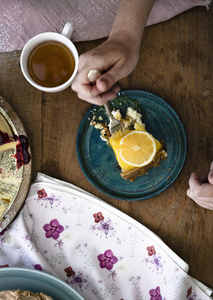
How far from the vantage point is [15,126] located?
1.13 metres

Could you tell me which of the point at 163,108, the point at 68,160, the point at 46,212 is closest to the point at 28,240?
the point at 46,212

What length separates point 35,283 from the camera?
3.51 feet

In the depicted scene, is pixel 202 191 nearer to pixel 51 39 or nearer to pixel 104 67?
pixel 104 67

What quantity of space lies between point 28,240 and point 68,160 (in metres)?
0.29

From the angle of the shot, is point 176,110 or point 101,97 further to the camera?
point 176,110

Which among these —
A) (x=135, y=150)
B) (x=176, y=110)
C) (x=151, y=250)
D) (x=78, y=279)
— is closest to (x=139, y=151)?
(x=135, y=150)

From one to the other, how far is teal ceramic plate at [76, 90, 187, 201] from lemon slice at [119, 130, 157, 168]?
0.28 ft

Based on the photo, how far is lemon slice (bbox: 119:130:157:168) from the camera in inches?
41.8

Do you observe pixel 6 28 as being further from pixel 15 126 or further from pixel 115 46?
pixel 115 46

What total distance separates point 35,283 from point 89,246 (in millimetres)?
200

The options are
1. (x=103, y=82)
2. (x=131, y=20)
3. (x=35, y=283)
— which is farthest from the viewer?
(x=35, y=283)

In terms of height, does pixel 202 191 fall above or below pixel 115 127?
below

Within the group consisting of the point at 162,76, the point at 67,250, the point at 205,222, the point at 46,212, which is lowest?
the point at 205,222

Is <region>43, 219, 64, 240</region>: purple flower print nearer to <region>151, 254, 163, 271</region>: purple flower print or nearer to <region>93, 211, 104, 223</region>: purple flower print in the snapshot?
<region>93, 211, 104, 223</region>: purple flower print
